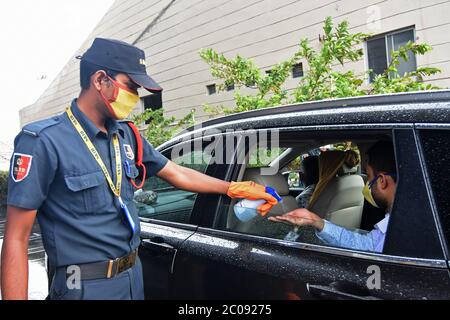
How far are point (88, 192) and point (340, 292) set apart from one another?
98 centimetres

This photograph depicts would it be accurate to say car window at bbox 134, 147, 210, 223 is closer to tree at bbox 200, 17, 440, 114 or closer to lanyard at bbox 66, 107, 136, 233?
lanyard at bbox 66, 107, 136, 233

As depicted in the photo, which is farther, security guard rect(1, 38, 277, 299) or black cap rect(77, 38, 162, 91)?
black cap rect(77, 38, 162, 91)

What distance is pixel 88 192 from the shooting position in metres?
1.51

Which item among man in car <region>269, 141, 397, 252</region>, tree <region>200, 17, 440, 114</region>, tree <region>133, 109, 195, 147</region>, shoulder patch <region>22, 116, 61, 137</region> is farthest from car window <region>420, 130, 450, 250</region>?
tree <region>133, 109, 195, 147</region>

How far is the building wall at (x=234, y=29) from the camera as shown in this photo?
7.40 meters

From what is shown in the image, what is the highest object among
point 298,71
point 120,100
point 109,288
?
point 298,71

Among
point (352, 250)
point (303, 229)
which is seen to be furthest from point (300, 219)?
point (352, 250)

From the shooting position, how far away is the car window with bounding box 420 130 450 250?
3.98ft

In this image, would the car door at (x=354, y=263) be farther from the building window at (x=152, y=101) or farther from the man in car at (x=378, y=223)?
the building window at (x=152, y=101)

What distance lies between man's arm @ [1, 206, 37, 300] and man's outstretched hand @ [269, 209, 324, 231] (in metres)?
1.00

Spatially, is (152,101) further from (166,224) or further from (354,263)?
(354,263)

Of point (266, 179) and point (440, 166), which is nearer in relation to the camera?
point (440, 166)

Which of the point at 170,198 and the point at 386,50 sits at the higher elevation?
the point at 386,50

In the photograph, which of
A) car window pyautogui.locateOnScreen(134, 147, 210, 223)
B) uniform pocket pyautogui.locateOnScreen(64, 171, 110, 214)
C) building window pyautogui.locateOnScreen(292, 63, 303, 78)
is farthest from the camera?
building window pyautogui.locateOnScreen(292, 63, 303, 78)
